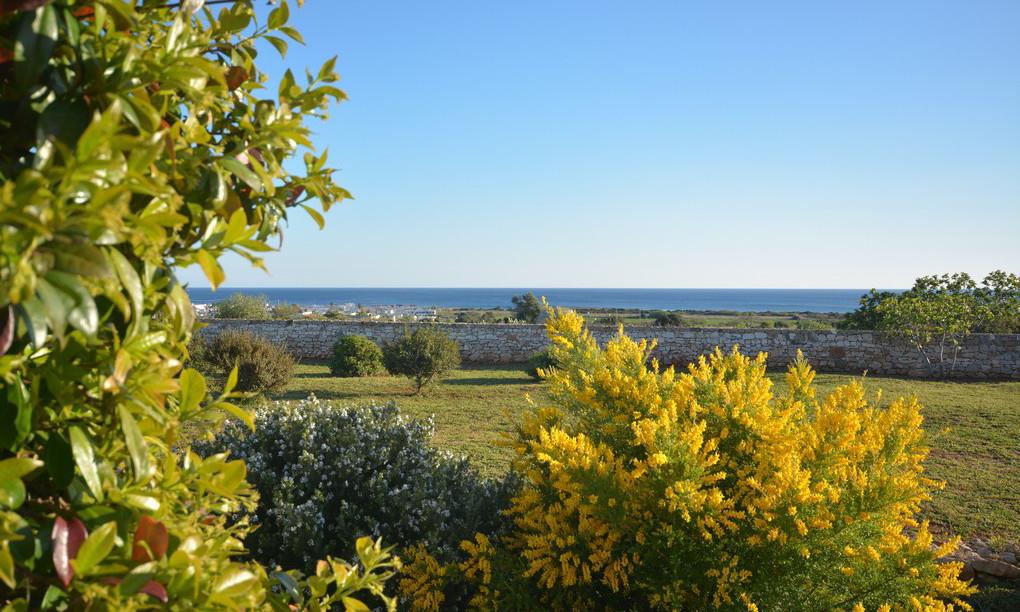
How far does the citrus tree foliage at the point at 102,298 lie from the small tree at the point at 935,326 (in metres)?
16.8

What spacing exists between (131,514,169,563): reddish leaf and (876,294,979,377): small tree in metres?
A: 16.8

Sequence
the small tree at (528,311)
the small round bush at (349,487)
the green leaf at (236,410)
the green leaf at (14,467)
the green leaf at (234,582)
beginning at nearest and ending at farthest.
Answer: the green leaf at (14,467) → the green leaf at (234,582) → the green leaf at (236,410) → the small round bush at (349,487) → the small tree at (528,311)

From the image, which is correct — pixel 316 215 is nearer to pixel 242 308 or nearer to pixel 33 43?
pixel 33 43

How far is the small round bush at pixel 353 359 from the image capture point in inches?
534

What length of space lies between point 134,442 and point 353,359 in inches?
514

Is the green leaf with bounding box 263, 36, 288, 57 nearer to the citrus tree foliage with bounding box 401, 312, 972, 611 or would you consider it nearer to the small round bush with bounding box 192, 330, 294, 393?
the citrus tree foliage with bounding box 401, 312, 972, 611

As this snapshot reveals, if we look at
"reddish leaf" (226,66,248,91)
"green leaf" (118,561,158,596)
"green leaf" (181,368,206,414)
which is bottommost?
"green leaf" (118,561,158,596)

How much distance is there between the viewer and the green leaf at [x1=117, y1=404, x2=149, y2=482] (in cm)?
79

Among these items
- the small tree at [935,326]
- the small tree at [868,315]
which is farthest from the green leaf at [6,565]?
the small tree at [868,315]

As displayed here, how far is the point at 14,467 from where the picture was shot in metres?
0.76

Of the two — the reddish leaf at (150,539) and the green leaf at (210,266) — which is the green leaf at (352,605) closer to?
the reddish leaf at (150,539)

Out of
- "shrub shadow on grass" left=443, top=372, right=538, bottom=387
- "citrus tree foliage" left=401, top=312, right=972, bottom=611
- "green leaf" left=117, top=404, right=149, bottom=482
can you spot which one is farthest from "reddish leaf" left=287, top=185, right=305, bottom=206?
"shrub shadow on grass" left=443, top=372, right=538, bottom=387

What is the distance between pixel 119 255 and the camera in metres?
0.75

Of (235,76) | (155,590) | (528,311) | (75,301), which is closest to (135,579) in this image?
(155,590)
